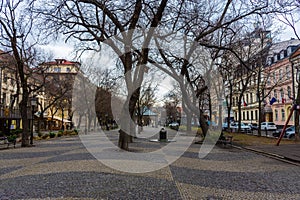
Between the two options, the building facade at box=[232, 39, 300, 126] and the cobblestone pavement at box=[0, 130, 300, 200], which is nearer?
the cobblestone pavement at box=[0, 130, 300, 200]

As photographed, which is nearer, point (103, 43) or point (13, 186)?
point (13, 186)

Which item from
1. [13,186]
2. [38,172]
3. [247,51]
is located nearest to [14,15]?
[38,172]

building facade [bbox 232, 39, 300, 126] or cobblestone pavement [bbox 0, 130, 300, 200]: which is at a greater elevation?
building facade [bbox 232, 39, 300, 126]

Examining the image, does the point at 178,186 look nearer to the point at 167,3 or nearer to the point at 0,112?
the point at 167,3

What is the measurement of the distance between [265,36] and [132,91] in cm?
1613

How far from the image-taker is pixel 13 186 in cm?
804

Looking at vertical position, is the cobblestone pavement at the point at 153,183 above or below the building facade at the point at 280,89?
below

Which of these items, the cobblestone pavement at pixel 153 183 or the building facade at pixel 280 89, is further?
the building facade at pixel 280 89

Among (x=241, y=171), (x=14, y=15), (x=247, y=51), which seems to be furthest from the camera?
(x=247, y=51)

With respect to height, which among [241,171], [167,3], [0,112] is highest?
[167,3]

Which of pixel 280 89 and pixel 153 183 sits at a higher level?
pixel 280 89

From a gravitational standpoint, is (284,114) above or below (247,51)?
below

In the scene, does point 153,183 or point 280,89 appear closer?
point 153,183

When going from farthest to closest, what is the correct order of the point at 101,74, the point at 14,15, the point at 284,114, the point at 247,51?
the point at 284,114
the point at 101,74
the point at 247,51
the point at 14,15
